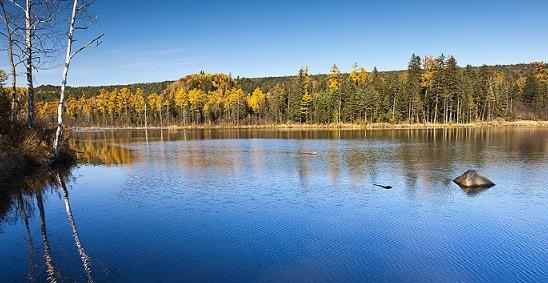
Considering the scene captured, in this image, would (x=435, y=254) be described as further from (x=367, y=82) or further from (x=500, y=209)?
(x=367, y=82)

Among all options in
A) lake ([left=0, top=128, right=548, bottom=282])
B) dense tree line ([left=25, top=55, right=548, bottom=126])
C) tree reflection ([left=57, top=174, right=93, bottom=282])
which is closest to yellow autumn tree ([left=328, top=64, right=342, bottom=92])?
dense tree line ([left=25, top=55, right=548, bottom=126])

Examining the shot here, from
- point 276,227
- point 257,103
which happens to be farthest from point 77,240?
point 257,103

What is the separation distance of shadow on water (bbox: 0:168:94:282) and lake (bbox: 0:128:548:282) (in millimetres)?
47

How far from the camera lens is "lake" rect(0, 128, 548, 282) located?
10.1 metres

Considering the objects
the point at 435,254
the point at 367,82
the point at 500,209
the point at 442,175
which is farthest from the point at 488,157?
the point at 367,82

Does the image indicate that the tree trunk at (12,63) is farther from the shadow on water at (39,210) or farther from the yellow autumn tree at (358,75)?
the yellow autumn tree at (358,75)

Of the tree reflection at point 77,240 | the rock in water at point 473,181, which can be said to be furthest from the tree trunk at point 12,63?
the rock in water at point 473,181

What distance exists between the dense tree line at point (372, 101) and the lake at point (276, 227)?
58.8 meters

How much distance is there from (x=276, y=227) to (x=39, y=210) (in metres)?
9.26

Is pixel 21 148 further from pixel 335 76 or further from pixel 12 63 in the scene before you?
pixel 335 76

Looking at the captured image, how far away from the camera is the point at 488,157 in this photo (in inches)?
1275

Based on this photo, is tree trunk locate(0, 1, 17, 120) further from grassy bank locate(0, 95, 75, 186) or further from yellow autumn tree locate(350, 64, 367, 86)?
yellow autumn tree locate(350, 64, 367, 86)

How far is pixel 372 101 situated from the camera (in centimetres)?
9294

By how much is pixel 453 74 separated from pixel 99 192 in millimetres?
84862
